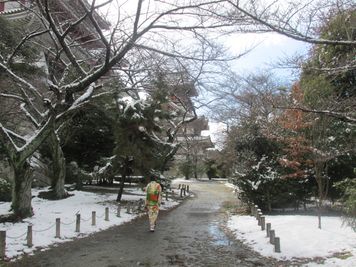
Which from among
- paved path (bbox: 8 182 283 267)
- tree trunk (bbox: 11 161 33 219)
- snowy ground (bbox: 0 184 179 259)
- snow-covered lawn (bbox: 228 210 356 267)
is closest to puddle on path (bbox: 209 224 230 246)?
paved path (bbox: 8 182 283 267)

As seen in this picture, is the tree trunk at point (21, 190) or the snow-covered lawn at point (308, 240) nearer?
the snow-covered lawn at point (308, 240)

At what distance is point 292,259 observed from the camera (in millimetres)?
10000

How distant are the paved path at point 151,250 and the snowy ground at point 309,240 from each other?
0.58 m

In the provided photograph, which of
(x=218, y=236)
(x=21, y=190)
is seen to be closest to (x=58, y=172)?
(x=21, y=190)

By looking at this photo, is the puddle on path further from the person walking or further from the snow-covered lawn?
the person walking

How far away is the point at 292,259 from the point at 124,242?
4.83 m

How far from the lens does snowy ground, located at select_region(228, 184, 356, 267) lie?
9904mm

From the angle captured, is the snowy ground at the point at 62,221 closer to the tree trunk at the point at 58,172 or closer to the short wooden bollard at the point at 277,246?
the tree trunk at the point at 58,172

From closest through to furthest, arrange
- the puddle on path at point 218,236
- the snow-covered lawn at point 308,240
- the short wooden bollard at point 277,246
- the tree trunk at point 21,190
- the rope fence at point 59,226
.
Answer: the rope fence at point 59,226
the snow-covered lawn at point 308,240
the short wooden bollard at point 277,246
the puddle on path at point 218,236
the tree trunk at point 21,190

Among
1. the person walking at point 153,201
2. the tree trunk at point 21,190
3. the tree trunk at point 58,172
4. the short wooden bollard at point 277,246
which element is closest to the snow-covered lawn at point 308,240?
the short wooden bollard at point 277,246

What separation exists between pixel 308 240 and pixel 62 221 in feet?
28.0

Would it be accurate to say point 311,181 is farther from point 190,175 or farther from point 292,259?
point 190,175

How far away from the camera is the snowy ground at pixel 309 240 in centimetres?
990

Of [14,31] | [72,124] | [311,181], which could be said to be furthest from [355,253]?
[72,124]
